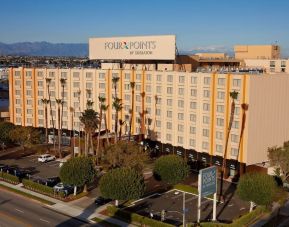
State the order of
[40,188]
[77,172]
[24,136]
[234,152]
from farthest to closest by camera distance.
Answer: [24,136]
[234,152]
[40,188]
[77,172]

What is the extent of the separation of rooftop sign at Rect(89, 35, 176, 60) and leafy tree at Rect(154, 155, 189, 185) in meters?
36.6

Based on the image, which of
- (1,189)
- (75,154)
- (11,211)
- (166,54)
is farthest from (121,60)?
(11,211)

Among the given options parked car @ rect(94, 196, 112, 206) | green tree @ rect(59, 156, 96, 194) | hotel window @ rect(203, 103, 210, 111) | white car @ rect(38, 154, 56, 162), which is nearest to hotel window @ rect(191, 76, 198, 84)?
hotel window @ rect(203, 103, 210, 111)

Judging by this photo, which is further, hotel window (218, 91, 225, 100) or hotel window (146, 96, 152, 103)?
hotel window (146, 96, 152, 103)

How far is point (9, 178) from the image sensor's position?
89.3 metres

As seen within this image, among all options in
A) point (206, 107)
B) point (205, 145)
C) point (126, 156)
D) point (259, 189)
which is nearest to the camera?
point (259, 189)

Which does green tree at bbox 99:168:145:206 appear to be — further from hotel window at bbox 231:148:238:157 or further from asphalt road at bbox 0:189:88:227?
hotel window at bbox 231:148:238:157

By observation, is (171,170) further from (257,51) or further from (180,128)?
(257,51)

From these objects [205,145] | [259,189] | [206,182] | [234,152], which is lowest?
[259,189]

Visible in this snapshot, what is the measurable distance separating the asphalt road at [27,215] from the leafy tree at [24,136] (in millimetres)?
34424

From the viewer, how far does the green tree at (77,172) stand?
251 feet

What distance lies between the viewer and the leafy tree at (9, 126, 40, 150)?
111750mm

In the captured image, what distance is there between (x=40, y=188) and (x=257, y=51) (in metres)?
100

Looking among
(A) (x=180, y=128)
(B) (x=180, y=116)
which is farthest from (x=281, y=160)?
(B) (x=180, y=116)
